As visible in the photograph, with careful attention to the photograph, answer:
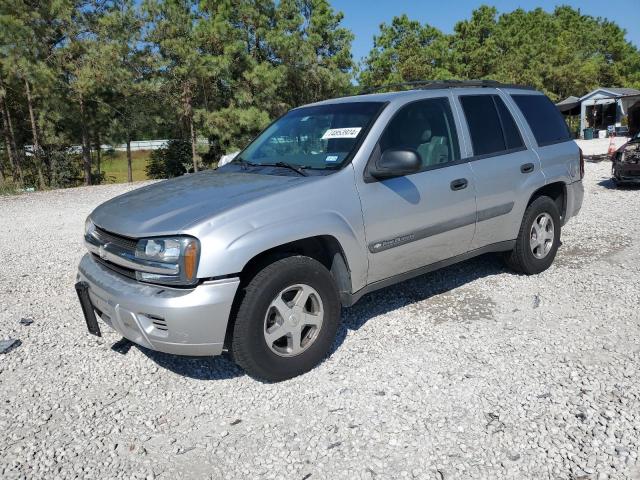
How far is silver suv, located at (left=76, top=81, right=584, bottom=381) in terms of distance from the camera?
2.80m

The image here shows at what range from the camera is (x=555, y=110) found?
520 cm

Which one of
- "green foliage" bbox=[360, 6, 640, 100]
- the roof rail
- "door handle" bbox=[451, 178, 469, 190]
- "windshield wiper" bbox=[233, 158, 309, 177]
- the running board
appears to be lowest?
the running board

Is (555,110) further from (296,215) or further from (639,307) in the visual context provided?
(296,215)

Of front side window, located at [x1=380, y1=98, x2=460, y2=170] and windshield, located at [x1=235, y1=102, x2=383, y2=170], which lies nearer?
windshield, located at [x1=235, y1=102, x2=383, y2=170]

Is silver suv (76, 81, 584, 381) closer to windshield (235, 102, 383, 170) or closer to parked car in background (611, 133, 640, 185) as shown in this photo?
windshield (235, 102, 383, 170)

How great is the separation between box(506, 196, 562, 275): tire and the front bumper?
3.05m

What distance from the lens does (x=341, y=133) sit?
12.1ft

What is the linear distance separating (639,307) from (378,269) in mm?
2288

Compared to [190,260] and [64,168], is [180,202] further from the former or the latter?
[64,168]

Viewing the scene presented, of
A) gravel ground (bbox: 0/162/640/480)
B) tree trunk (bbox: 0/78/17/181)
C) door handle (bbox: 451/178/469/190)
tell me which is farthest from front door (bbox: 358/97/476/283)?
tree trunk (bbox: 0/78/17/181)

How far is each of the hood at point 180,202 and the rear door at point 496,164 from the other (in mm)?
1688

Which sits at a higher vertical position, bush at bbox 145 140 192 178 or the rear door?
the rear door

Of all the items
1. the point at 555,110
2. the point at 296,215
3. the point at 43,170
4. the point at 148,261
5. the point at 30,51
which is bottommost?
the point at 43,170

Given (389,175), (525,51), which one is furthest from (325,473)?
(525,51)
